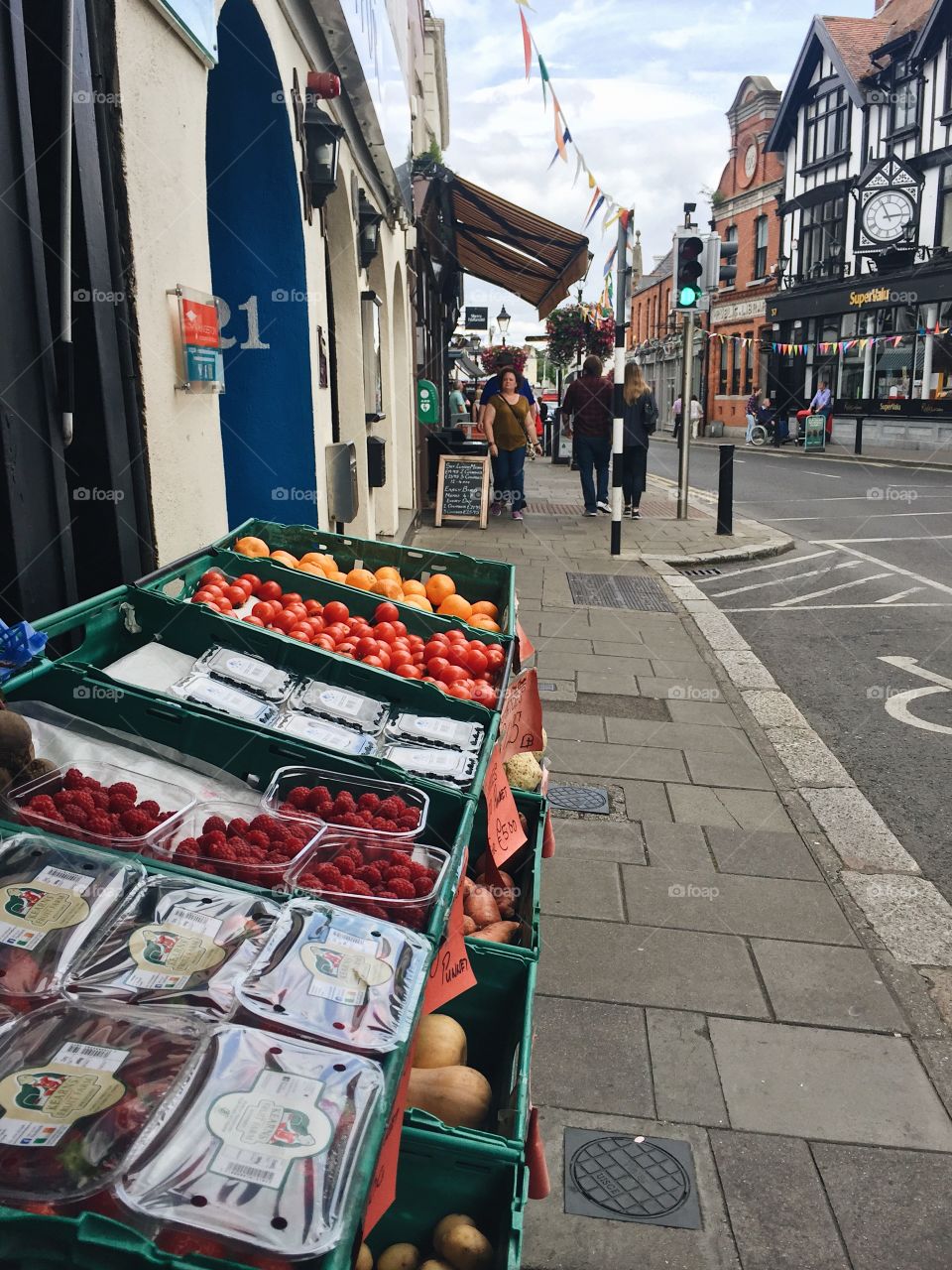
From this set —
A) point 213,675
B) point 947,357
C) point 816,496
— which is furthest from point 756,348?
point 213,675

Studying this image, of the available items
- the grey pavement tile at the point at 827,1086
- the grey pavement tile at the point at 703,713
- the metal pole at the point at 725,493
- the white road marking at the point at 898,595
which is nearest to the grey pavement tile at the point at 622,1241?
the grey pavement tile at the point at 827,1086

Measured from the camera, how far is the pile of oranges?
451cm

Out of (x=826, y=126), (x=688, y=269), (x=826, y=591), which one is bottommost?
(x=826, y=591)

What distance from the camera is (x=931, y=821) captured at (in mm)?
4762

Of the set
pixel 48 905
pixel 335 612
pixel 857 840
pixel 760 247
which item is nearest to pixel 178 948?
pixel 48 905

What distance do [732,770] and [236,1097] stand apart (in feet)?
13.9

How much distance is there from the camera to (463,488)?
43.9 feet

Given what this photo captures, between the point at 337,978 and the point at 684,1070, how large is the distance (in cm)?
154

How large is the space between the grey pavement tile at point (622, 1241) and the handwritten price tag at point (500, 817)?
82cm

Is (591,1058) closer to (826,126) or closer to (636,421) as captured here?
(636,421)

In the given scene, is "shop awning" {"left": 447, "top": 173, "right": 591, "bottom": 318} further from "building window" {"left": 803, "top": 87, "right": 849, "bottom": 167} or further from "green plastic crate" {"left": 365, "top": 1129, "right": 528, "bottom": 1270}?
"building window" {"left": 803, "top": 87, "right": 849, "bottom": 167}

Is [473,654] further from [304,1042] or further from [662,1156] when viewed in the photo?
[304,1042]

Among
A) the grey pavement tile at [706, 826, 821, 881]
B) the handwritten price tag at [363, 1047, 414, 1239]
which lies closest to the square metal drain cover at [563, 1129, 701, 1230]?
the handwritten price tag at [363, 1047, 414, 1239]

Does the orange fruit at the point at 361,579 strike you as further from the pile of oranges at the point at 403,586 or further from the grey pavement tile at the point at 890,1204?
the grey pavement tile at the point at 890,1204
